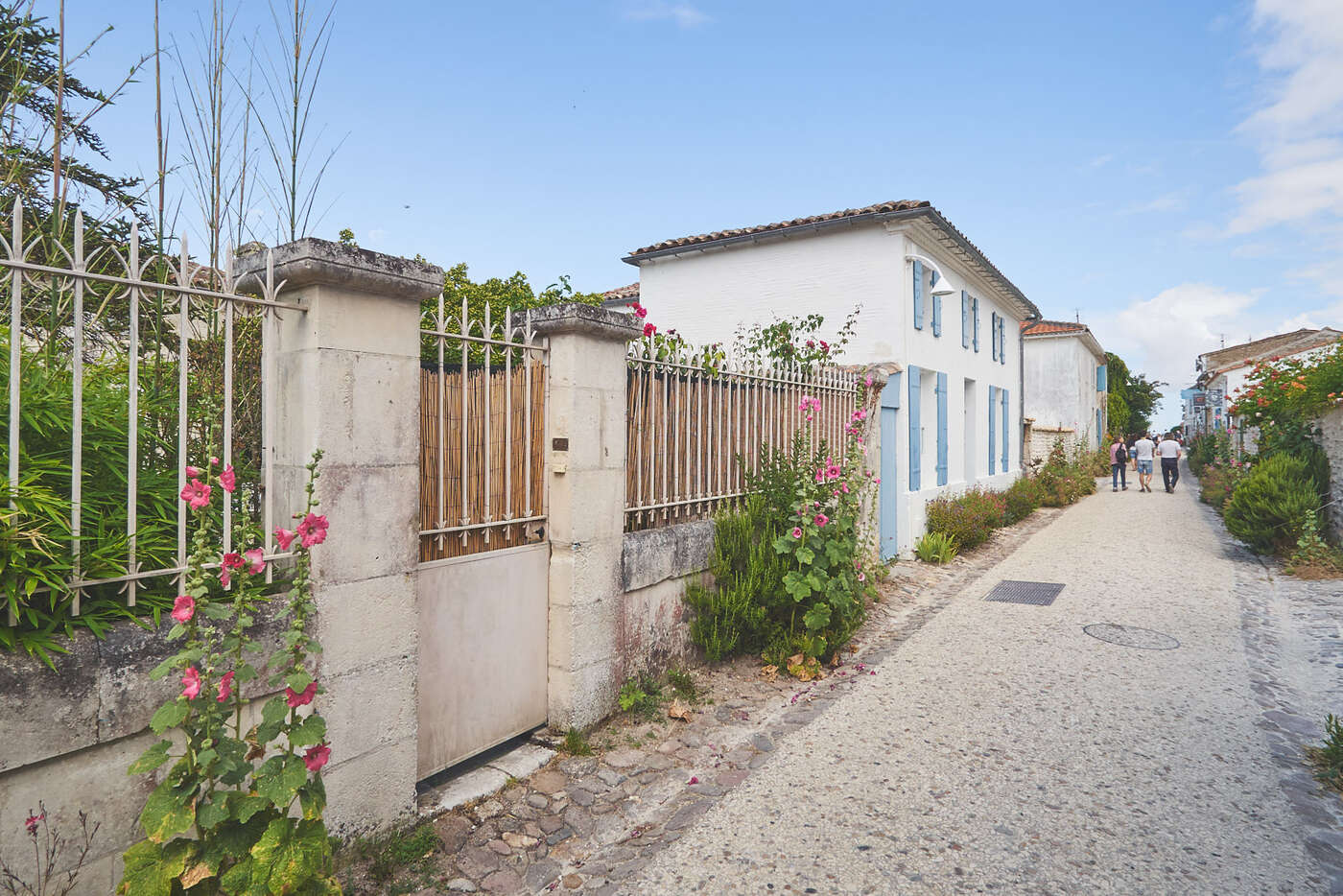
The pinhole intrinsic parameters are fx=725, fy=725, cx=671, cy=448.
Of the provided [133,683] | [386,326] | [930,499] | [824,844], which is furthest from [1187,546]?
[133,683]

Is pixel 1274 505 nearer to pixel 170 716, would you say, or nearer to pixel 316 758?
pixel 316 758

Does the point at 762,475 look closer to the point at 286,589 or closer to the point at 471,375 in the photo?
the point at 471,375

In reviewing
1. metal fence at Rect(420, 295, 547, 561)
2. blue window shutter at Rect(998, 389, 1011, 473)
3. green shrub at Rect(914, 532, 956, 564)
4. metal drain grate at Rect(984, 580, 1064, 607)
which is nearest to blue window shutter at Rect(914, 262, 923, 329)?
green shrub at Rect(914, 532, 956, 564)

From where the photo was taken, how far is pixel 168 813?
198 centimetres

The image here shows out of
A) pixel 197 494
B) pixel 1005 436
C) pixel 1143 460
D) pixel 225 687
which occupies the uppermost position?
pixel 1005 436

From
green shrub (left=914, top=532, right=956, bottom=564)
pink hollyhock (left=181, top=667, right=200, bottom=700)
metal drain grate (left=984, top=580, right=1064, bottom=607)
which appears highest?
pink hollyhock (left=181, top=667, right=200, bottom=700)

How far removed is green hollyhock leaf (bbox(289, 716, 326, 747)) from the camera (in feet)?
7.05

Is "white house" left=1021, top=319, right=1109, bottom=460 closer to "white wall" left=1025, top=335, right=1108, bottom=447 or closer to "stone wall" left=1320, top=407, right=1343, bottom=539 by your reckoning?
"white wall" left=1025, top=335, right=1108, bottom=447

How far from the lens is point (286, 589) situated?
2.78 meters

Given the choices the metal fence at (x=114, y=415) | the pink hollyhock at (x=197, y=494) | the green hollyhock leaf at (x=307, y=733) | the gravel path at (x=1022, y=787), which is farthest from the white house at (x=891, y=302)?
the pink hollyhock at (x=197, y=494)

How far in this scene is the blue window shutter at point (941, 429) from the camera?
1116 cm

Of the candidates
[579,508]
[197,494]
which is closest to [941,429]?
[579,508]

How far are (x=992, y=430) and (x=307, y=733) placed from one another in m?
14.8

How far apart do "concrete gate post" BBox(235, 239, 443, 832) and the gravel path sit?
1.19m
